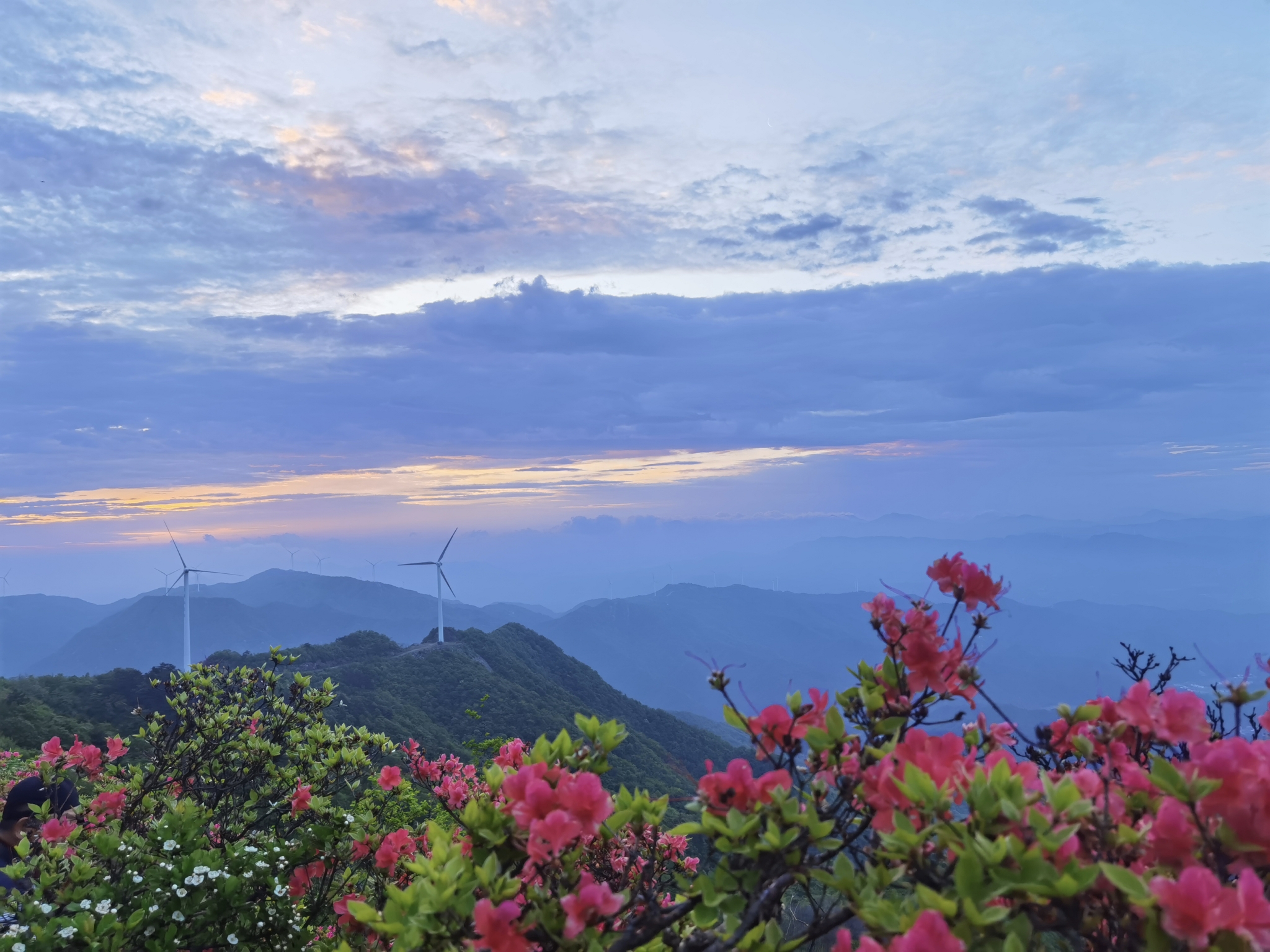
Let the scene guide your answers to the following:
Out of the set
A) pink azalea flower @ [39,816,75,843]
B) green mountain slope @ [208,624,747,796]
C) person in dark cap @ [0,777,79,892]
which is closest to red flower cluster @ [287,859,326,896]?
pink azalea flower @ [39,816,75,843]

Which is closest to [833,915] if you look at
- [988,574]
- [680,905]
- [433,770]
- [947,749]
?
[680,905]

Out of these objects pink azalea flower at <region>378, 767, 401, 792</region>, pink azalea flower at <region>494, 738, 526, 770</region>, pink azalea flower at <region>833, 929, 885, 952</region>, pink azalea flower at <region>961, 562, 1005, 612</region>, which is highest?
pink azalea flower at <region>961, 562, 1005, 612</region>

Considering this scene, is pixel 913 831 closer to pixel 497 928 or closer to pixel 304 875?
pixel 497 928

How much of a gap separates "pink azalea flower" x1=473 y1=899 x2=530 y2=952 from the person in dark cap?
13.6 ft

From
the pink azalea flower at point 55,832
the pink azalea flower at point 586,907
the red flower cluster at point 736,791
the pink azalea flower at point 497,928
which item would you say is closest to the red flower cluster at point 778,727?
the red flower cluster at point 736,791

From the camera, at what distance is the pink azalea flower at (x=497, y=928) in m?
1.93

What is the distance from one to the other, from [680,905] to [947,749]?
3.01ft

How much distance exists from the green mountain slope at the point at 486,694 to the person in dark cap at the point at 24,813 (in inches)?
1527

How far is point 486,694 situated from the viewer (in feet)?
145

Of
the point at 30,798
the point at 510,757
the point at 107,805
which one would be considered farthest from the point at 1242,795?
the point at 30,798

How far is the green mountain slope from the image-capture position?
5262 cm

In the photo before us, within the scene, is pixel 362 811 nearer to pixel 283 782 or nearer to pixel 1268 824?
pixel 283 782

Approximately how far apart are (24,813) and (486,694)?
134 feet

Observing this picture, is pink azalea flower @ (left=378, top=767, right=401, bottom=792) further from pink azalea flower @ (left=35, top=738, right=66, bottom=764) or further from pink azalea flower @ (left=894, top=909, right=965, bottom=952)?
pink azalea flower @ (left=894, top=909, right=965, bottom=952)
